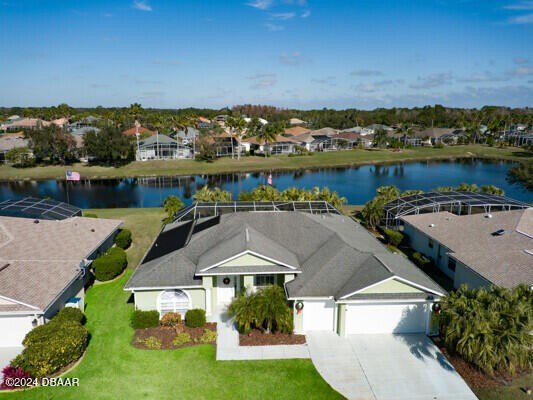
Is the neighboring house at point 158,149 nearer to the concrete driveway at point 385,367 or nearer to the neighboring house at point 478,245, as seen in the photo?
the neighboring house at point 478,245

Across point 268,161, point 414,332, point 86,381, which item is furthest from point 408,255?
point 268,161

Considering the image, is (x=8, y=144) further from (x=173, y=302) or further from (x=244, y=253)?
(x=244, y=253)

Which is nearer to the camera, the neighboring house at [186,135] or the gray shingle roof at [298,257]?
the gray shingle roof at [298,257]

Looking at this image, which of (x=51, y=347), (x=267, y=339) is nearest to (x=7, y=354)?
(x=51, y=347)

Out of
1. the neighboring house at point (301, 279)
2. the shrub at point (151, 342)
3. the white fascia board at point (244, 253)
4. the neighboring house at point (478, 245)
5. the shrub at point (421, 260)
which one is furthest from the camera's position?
the shrub at point (421, 260)

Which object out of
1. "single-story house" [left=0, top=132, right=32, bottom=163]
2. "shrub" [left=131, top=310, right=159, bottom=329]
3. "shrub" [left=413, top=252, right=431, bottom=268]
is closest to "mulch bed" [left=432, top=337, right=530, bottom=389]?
"shrub" [left=413, top=252, right=431, bottom=268]

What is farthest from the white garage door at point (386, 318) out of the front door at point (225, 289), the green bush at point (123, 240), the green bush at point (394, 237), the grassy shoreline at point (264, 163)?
the grassy shoreline at point (264, 163)

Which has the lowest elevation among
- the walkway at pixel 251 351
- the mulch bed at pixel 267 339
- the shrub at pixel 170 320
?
the walkway at pixel 251 351

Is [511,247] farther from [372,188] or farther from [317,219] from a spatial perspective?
[372,188]
